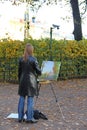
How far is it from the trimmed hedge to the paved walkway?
1.32m

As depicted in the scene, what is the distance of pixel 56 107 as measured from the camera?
12.2 m

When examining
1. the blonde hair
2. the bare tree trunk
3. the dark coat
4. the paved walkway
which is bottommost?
the paved walkway

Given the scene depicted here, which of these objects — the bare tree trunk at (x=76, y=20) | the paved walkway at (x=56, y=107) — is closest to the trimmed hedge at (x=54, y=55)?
the paved walkway at (x=56, y=107)

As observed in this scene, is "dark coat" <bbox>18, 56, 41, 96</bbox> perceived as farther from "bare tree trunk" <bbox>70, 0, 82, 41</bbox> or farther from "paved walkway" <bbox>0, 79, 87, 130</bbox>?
"bare tree trunk" <bbox>70, 0, 82, 41</bbox>

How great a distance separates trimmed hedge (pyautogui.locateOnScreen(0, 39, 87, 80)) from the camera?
64.0 ft

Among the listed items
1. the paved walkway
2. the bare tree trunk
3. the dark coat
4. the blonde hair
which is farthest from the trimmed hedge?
the blonde hair

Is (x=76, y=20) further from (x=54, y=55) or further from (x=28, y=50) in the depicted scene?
(x=28, y=50)

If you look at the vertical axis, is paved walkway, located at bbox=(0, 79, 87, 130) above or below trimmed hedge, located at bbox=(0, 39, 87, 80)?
below

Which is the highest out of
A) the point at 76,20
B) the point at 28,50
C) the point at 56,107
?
the point at 76,20

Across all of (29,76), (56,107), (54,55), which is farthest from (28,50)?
(54,55)

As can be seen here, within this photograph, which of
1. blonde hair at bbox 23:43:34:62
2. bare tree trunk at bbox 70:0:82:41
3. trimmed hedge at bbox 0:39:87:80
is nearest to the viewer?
blonde hair at bbox 23:43:34:62

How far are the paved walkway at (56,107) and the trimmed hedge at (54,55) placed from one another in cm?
132

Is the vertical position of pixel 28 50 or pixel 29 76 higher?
pixel 28 50

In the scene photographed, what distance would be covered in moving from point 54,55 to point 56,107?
853 centimetres
